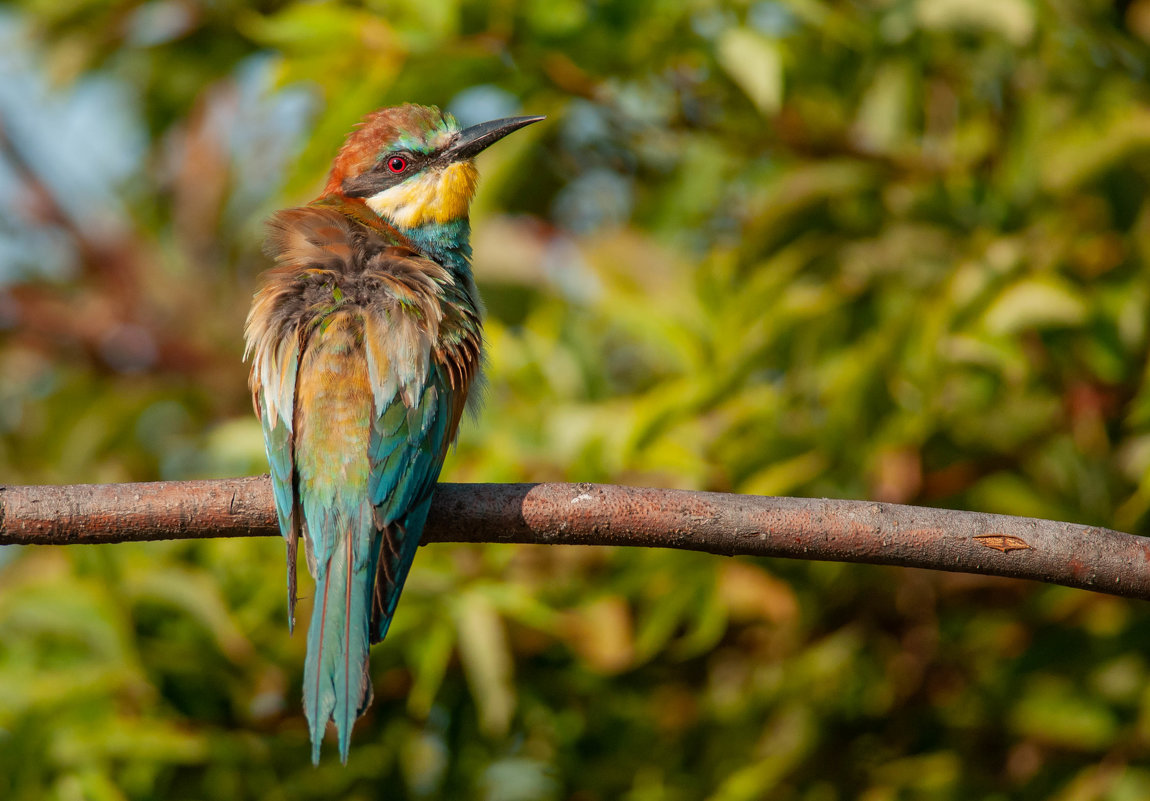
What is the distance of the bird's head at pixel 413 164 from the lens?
11.1 ft

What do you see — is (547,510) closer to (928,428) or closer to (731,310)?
(731,310)

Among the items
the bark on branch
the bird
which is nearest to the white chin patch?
the bird

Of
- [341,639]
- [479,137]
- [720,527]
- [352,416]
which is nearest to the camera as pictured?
[720,527]

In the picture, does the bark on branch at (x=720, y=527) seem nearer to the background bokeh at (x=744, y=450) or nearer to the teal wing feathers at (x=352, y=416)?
the teal wing feathers at (x=352, y=416)

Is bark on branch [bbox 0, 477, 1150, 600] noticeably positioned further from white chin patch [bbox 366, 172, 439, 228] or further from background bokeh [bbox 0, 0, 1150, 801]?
Result: white chin patch [bbox 366, 172, 439, 228]

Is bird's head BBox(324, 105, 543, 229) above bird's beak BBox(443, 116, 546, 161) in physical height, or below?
below

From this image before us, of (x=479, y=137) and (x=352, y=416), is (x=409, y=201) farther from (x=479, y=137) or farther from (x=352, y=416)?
(x=352, y=416)

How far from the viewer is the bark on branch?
75.2 inches

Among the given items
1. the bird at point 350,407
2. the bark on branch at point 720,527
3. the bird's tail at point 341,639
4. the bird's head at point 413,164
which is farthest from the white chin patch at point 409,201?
the bark on branch at point 720,527

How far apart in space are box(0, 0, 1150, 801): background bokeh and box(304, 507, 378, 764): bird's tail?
20.0 inches

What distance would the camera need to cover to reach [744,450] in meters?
2.82

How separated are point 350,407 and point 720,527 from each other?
2.75 ft

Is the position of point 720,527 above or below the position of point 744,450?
→ above

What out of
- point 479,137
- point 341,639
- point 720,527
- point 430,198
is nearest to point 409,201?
point 430,198
